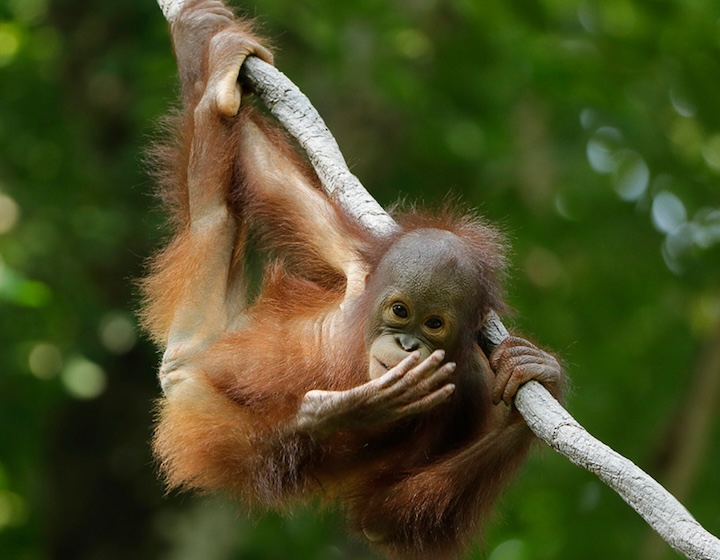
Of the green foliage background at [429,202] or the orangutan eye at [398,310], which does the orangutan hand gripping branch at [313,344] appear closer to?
the orangutan eye at [398,310]

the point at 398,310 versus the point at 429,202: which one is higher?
the point at 398,310

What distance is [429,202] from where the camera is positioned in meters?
8.41

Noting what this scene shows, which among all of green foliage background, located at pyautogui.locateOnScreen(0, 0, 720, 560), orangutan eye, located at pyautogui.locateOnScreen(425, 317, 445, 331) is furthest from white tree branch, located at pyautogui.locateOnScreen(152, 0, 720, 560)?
green foliage background, located at pyautogui.locateOnScreen(0, 0, 720, 560)

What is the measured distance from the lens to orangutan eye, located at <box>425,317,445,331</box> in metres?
3.91

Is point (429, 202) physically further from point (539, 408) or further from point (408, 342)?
point (539, 408)

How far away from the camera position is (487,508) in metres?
4.30

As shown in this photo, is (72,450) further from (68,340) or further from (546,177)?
(546,177)

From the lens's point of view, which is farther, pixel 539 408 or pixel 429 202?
pixel 429 202

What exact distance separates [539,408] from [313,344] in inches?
47.5

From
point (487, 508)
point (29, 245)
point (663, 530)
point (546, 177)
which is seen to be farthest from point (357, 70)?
point (663, 530)

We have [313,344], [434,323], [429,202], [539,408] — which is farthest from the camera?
[429,202]

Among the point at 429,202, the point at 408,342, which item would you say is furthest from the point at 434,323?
the point at 429,202

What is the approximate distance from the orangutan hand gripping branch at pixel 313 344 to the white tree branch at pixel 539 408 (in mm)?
80

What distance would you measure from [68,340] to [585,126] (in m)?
4.30
